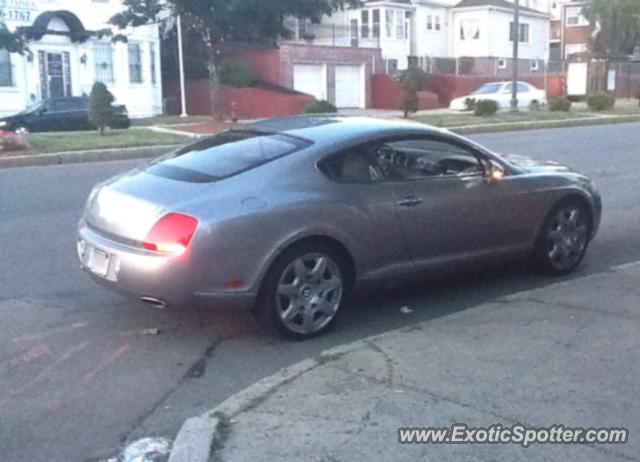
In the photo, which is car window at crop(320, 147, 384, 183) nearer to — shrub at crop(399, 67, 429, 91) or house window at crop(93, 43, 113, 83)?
house window at crop(93, 43, 113, 83)

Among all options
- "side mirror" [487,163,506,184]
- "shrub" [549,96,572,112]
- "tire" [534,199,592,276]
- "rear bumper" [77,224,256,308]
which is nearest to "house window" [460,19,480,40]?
"shrub" [549,96,572,112]

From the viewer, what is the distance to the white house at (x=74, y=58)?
112ft

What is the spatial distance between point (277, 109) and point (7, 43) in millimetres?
10318

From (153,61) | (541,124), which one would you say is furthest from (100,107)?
(153,61)

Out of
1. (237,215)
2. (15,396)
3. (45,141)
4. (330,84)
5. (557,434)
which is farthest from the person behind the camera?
(330,84)

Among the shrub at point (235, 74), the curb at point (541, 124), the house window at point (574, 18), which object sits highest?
the house window at point (574, 18)

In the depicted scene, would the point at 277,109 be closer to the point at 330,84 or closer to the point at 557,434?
the point at 330,84

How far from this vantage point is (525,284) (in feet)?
25.5

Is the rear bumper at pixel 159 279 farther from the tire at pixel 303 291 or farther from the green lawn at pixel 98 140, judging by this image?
the green lawn at pixel 98 140

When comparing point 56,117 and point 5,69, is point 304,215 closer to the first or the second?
point 56,117

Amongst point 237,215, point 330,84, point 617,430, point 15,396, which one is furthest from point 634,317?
point 330,84

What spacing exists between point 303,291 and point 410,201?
1.11 meters

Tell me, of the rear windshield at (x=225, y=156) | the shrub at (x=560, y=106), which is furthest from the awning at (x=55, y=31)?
the rear windshield at (x=225, y=156)

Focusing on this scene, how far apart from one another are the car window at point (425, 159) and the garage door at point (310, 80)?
3578cm
